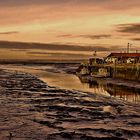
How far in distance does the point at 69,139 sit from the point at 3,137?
327cm

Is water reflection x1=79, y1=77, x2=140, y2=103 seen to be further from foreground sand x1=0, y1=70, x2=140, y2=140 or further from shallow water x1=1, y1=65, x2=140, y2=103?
foreground sand x1=0, y1=70, x2=140, y2=140

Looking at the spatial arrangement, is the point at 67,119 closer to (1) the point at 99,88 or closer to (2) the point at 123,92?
(2) the point at 123,92

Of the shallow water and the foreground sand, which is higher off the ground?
the foreground sand

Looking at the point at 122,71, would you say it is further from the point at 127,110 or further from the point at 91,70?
the point at 127,110

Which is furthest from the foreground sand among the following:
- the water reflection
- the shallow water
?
the shallow water

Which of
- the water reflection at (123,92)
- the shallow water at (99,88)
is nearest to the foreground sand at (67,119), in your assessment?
the water reflection at (123,92)

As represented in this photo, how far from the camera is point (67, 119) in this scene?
78.9 feet

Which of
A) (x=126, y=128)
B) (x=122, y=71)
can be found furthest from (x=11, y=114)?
(x=122, y=71)

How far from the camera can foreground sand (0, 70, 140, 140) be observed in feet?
64.1

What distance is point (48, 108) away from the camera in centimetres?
2897

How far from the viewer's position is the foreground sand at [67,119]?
64.1 feet

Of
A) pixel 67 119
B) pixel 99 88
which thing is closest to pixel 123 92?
pixel 99 88

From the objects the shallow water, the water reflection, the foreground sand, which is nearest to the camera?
the foreground sand

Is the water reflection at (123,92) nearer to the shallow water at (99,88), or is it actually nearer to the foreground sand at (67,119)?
the shallow water at (99,88)
